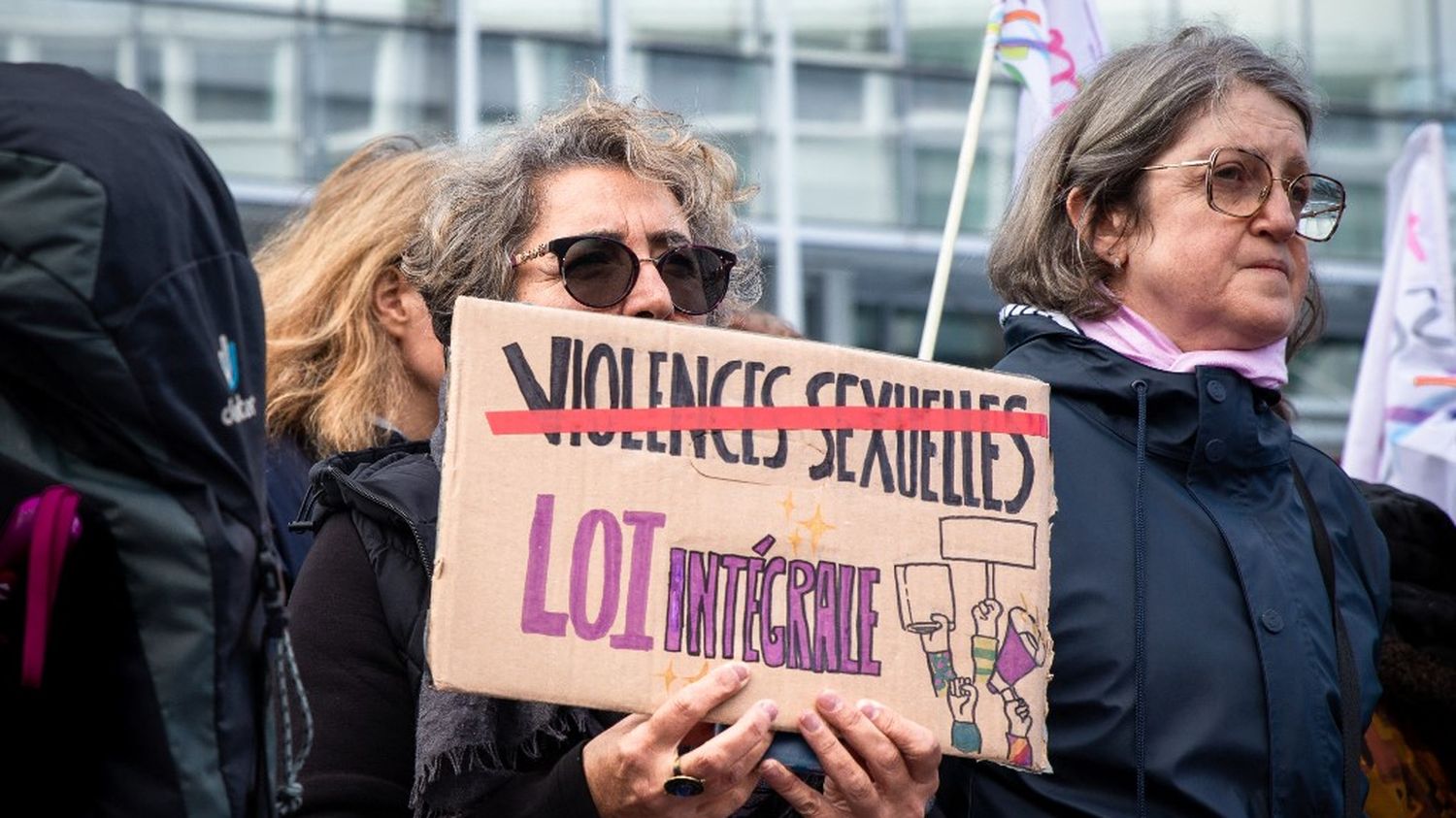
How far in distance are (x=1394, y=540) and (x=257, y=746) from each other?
2194 millimetres

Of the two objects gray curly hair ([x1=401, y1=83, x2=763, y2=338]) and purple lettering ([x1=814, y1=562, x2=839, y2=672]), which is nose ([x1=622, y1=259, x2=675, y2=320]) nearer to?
gray curly hair ([x1=401, y1=83, x2=763, y2=338])

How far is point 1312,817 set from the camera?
248cm

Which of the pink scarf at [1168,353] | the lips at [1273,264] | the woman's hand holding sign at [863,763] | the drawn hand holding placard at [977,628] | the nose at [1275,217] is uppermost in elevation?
the nose at [1275,217]

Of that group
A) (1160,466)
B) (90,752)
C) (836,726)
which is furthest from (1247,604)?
(90,752)

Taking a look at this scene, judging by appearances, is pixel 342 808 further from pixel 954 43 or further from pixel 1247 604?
pixel 954 43

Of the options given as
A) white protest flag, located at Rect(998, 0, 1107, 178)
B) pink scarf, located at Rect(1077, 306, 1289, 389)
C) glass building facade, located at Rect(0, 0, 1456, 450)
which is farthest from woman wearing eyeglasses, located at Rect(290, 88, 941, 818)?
glass building facade, located at Rect(0, 0, 1456, 450)

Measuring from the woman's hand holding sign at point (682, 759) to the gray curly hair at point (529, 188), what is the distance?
2.41 ft

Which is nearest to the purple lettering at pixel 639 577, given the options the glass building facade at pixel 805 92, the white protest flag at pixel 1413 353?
the white protest flag at pixel 1413 353

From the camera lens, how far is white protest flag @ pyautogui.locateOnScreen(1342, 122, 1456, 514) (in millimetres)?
4336

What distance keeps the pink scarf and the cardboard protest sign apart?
54 cm

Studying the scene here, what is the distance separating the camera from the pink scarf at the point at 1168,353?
8.89 feet

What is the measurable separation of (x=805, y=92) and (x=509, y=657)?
12.0m

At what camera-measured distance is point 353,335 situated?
11.7 ft

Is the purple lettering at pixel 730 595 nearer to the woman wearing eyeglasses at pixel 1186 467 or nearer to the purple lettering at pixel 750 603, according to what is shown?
the purple lettering at pixel 750 603
